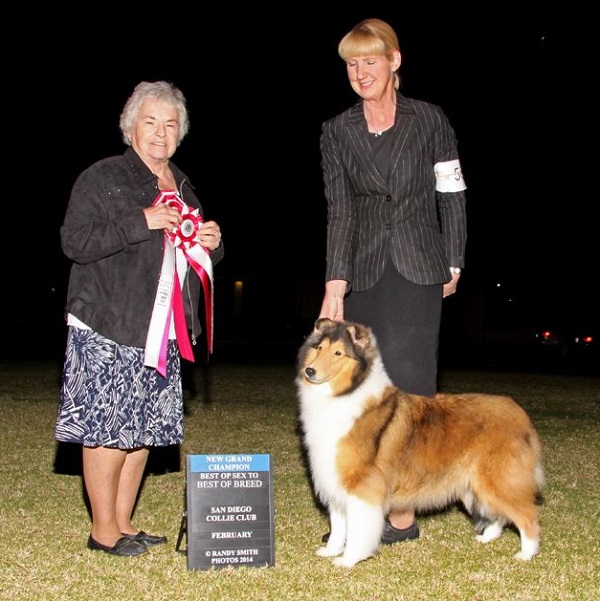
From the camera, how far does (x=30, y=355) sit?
748 inches

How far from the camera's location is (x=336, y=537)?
437 centimetres

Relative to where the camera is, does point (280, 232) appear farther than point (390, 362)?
Yes

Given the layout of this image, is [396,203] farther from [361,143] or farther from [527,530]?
[527,530]

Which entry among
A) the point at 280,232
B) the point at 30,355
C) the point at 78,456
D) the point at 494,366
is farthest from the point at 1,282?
the point at 78,456

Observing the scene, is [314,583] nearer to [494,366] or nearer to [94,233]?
[94,233]

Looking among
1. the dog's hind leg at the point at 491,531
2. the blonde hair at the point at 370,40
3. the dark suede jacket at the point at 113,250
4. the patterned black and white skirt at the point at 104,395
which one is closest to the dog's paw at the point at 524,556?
the dog's hind leg at the point at 491,531

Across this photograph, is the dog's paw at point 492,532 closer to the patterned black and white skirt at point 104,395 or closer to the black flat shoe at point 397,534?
the black flat shoe at point 397,534

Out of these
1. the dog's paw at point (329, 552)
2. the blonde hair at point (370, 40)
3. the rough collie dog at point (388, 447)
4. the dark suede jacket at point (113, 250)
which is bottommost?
the dog's paw at point (329, 552)

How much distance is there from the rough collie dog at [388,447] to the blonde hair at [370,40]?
1.46 meters

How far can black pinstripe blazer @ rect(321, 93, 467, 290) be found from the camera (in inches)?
176

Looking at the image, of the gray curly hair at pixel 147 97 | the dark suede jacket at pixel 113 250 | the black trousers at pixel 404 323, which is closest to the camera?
the dark suede jacket at pixel 113 250

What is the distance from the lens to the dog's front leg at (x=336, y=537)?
4.35m

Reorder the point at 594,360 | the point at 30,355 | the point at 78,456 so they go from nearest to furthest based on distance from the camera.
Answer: the point at 78,456
the point at 30,355
the point at 594,360

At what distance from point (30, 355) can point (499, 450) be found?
16.5m
